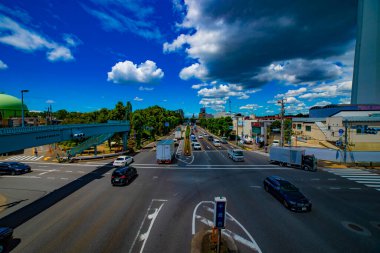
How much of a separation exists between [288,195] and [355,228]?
13.7 ft

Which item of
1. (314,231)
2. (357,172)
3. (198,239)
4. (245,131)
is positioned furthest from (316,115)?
(198,239)

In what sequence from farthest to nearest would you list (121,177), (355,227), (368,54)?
(368,54) → (121,177) → (355,227)

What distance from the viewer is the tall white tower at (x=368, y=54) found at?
6525cm

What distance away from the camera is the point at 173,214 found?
44.1ft

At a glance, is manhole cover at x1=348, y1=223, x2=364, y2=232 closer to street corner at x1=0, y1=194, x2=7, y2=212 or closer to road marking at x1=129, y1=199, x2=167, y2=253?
road marking at x1=129, y1=199, x2=167, y2=253

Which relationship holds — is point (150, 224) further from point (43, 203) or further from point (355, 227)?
point (355, 227)

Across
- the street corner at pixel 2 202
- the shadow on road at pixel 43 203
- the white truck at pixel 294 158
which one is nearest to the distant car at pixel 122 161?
the shadow on road at pixel 43 203

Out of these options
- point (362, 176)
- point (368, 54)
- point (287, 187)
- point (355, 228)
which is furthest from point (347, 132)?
point (368, 54)

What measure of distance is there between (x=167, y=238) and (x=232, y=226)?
14.2ft

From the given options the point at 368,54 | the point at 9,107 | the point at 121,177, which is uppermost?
the point at 368,54

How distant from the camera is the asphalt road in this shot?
33.2ft

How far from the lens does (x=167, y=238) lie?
10516 millimetres

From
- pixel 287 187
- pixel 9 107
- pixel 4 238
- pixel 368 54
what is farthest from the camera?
pixel 9 107

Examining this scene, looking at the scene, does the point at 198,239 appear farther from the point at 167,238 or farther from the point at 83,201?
the point at 83,201
